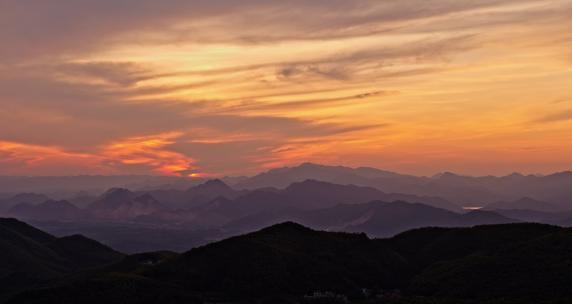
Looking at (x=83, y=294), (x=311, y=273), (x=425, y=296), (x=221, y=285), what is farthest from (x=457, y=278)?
(x=83, y=294)

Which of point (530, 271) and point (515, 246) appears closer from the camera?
point (530, 271)

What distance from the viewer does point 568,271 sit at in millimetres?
149375

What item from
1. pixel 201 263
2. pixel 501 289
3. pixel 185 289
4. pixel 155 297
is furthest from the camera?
pixel 201 263

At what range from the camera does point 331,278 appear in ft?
A: 570

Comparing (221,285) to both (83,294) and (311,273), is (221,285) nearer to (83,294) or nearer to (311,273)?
(311,273)

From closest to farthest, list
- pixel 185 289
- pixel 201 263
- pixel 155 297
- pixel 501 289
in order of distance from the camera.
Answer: pixel 501 289 < pixel 155 297 < pixel 185 289 < pixel 201 263

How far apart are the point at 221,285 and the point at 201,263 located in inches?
668

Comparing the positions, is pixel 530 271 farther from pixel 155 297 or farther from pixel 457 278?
pixel 155 297

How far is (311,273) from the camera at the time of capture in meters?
176

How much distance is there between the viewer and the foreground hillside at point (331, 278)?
15100 cm

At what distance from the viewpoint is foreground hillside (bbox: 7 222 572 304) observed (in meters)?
151

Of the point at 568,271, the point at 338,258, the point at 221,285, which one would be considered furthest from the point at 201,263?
the point at 568,271

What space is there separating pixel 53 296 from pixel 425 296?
98922 millimetres

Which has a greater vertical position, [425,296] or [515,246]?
[515,246]
